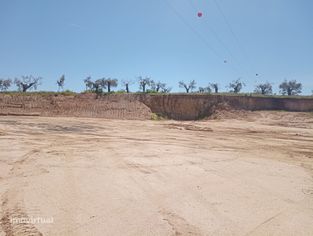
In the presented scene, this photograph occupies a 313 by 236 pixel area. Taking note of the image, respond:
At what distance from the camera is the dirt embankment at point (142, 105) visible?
38625 millimetres

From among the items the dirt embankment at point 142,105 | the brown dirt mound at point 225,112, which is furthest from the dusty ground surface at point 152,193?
the dirt embankment at point 142,105

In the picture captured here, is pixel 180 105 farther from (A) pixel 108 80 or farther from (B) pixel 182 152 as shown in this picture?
(B) pixel 182 152

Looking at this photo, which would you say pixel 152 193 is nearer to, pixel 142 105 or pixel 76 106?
pixel 142 105

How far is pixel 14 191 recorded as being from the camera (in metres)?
6.24

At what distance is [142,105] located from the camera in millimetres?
40531

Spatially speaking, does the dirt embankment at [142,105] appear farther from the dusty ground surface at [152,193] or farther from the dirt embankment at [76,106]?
the dusty ground surface at [152,193]

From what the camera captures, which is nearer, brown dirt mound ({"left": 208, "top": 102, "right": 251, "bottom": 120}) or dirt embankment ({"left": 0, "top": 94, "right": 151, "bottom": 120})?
brown dirt mound ({"left": 208, "top": 102, "right": 251, "bottom": 120})

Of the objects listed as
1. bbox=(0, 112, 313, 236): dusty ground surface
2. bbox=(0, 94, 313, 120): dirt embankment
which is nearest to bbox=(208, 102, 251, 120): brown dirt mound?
bbox=(0, 94, 313, 120): dirt embankment

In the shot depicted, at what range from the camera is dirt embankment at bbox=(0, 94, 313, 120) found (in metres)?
38.6

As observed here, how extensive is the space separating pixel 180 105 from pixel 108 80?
61.8ft

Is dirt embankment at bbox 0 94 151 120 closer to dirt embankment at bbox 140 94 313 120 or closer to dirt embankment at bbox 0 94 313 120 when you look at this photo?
dirt embankment at bbox 0 94 313 120

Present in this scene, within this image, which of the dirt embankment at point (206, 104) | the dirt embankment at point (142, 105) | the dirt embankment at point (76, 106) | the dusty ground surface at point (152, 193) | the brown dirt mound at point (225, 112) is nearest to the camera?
the dusty ground surface at point (152, 193)

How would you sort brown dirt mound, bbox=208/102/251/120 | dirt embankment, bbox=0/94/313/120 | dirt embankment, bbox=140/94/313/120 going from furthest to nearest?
dirt embankment, bbox=140/94/313/120, dirt embankment, bbox=0/94/313/120, brown dirt mound, bbox=208/102/251/120

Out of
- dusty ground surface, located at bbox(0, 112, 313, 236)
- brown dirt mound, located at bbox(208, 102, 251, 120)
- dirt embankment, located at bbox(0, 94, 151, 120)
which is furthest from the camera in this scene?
dirt embankment, located at bbox(0, 94, 151, 120)
